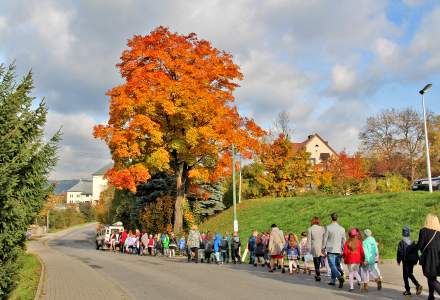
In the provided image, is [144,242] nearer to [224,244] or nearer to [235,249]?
[224,244]

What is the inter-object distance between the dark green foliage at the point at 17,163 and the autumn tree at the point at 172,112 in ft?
46.4

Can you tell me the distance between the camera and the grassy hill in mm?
22641

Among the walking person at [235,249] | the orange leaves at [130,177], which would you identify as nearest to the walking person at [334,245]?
the walking person at [235,249]

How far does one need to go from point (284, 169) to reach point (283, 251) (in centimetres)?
2843

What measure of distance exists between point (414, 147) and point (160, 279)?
192ft

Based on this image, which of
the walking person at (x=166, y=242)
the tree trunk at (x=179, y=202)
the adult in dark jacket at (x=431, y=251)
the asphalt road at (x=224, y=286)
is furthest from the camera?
the tree trunk at (x=179, y=202)

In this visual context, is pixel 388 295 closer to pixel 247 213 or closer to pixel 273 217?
pixel 273 217

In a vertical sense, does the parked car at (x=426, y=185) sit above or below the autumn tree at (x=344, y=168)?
below

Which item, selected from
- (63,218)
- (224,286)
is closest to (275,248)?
(224,286)

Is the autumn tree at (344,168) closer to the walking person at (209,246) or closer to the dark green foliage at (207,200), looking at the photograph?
the dark green foliage at (207,200)

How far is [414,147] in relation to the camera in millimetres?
67500

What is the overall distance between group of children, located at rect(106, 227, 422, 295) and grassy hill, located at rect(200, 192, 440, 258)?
12.4 ft

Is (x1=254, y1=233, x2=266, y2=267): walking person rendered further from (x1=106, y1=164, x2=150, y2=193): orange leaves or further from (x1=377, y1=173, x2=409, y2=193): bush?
(x1=377, y1=173, x2=409, y2=193): bush

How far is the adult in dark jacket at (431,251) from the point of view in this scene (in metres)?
9.96
